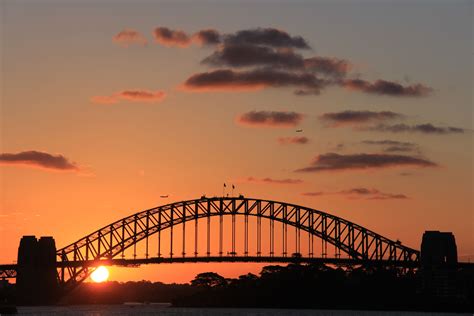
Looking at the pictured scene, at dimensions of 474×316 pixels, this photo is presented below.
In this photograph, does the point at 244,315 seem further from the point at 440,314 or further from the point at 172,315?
the point at 440,314

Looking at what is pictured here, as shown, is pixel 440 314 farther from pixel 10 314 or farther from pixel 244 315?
pixel 10 314

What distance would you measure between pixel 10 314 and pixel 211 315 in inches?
1218

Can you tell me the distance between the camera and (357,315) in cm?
19375

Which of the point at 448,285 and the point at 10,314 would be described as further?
the point at 448,285

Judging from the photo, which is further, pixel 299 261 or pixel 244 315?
pixel 299 261

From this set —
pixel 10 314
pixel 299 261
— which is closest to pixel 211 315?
pixel 299 261

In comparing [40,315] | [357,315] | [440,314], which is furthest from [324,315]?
[40,315]

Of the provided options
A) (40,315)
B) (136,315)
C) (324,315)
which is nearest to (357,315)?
(324,315)

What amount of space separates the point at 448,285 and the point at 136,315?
168 ft

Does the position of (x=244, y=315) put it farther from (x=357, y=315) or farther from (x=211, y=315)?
(x=357, y=315)

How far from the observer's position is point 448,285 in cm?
19988

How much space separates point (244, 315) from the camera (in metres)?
188

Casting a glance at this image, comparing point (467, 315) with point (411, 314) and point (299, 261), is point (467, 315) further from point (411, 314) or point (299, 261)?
point (299, 261)

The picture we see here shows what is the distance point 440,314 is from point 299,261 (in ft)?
79.4
